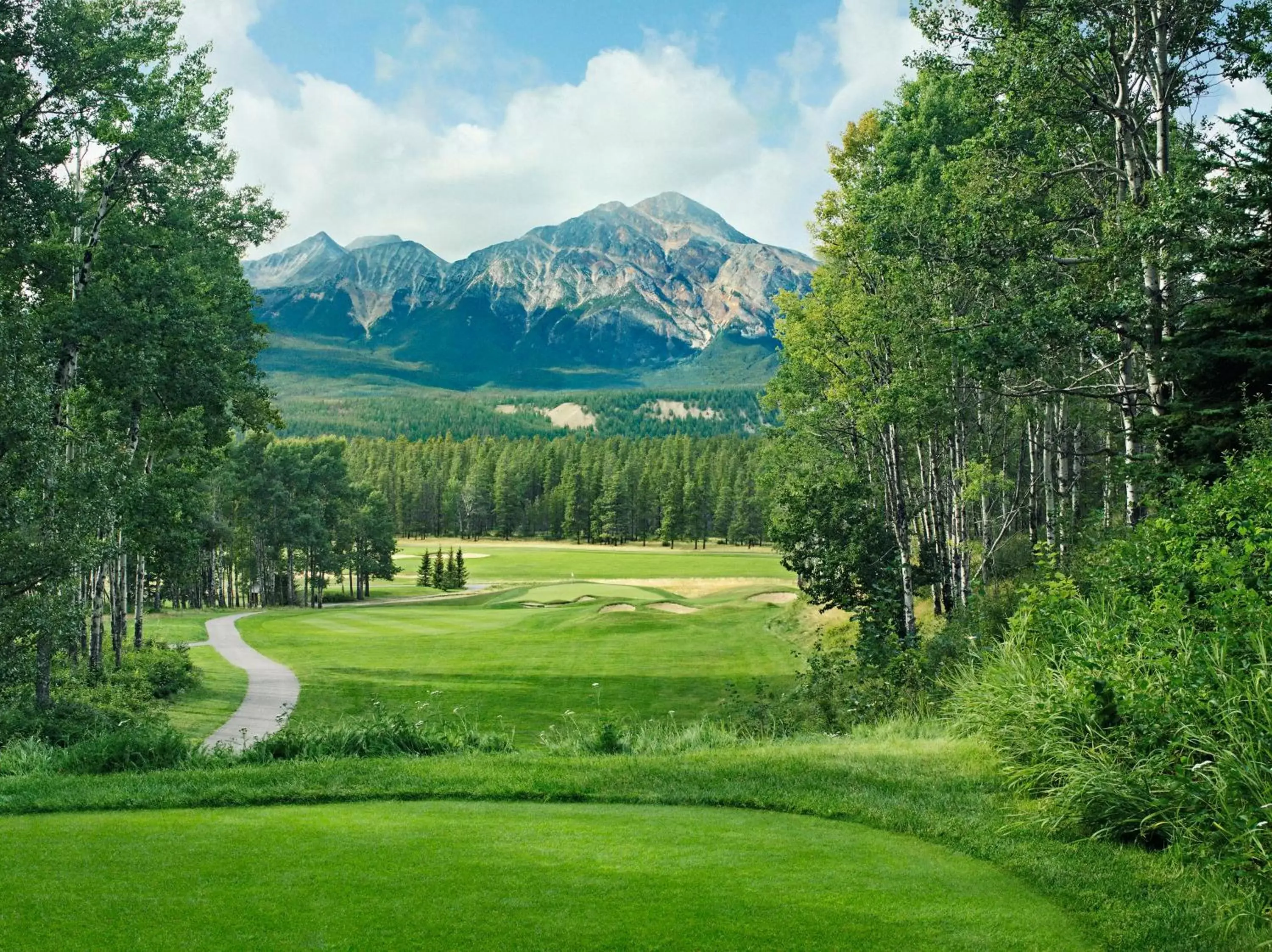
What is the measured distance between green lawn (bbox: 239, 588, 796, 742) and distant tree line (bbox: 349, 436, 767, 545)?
69864 millimetres

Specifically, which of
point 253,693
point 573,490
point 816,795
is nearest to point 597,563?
point 573,490

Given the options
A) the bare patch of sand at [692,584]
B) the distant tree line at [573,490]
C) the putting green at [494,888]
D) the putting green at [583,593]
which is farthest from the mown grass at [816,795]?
the distant tree line at [573,490]

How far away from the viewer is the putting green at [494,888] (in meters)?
4.81

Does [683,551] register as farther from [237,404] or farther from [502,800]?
[502,800]

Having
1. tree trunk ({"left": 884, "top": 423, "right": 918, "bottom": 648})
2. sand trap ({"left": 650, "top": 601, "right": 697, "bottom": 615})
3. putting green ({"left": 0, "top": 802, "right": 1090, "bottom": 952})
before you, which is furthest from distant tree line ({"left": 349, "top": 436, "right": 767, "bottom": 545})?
putting green ({"left": 0, "top": 802, "right": 1090, "bottom": 952})

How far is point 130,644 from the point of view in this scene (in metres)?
32.2

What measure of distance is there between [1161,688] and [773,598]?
41.2 meters

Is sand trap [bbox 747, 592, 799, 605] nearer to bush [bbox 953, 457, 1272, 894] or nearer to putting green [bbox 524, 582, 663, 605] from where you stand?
putting green [bbox 524, 582, 663, 605]

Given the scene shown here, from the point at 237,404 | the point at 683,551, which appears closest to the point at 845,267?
the point at 237,404

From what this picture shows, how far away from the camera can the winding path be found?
17.8 m

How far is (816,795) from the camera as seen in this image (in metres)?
9.05

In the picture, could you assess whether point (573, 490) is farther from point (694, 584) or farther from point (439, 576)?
point (694, 584)

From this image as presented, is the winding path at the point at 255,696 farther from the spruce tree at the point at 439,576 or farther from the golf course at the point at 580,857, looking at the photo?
the spruce tree at the point at 439,576

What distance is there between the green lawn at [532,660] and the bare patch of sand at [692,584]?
10.9 metres
